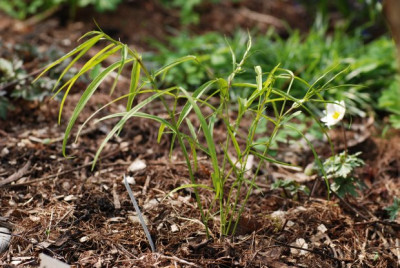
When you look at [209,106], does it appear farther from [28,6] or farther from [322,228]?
[28,6]

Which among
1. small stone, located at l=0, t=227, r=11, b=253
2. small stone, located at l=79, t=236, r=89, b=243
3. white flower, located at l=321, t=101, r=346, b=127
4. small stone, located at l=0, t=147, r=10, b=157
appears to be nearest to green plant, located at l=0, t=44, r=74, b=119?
small stone, located at l=0, t=147, r=10, b=157

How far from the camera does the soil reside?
174 centimetres

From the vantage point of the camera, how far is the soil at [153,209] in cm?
174

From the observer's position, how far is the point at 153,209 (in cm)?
196

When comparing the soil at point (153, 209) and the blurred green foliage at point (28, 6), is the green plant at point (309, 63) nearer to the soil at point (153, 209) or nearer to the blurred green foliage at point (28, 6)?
the soil at point (153, 209)

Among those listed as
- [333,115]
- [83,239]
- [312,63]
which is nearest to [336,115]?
[333,115]

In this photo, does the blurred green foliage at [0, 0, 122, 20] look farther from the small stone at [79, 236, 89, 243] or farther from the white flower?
the small stone at [79, 236, 89, 243]

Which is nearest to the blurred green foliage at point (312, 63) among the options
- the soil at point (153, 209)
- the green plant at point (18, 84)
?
the soil at point (153, 209)

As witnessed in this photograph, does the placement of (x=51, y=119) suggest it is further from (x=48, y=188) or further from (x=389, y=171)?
(x=389, y=171)

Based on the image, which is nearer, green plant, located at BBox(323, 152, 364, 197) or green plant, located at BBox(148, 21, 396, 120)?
green plant, located at BBox(323, 152, 364, 197)

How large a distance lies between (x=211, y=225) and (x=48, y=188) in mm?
724

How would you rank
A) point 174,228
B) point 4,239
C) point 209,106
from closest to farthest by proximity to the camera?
point 209,106 < point 4,239 < point 174,228

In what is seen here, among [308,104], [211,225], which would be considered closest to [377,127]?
[308,104]

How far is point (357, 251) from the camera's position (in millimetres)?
1923
